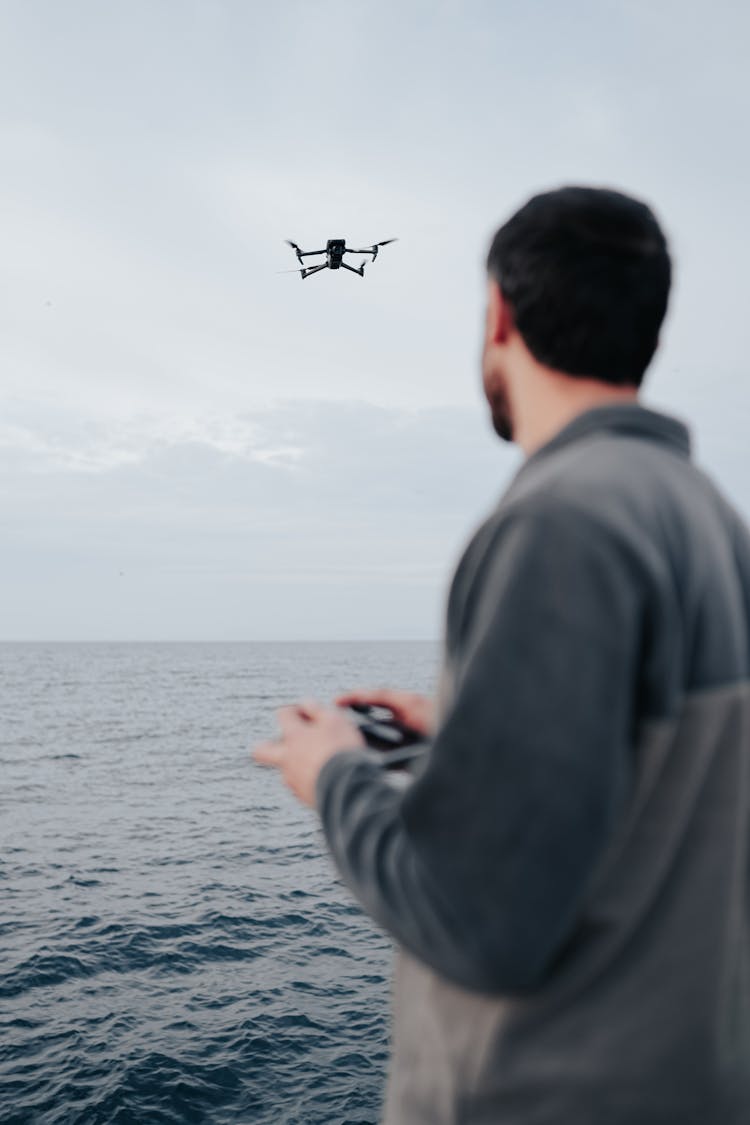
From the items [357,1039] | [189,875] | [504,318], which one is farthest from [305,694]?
[504,318]

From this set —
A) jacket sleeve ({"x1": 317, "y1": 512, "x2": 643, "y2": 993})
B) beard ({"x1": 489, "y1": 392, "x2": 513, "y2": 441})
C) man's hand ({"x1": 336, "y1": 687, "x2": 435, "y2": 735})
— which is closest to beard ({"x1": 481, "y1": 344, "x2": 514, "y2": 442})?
beard ({"x1": 489, "y1": 392, "x2": 513, "y2": 441})

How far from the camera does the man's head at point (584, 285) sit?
5.77ft

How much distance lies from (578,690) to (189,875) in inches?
1404

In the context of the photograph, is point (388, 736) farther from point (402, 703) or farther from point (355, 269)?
point (355, 269)

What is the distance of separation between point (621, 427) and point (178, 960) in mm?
26801

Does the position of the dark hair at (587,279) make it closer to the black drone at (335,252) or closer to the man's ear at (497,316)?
the man's ear at (497,316)

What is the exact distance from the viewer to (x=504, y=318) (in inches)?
75.4

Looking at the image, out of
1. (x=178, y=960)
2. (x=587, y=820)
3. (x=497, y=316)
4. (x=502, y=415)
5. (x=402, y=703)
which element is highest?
(x=497, y=316)

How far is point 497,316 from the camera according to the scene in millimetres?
1934

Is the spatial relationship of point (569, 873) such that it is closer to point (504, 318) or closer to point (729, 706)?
point (729, 706)

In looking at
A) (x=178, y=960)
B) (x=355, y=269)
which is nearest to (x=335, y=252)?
(x=355, y=269)

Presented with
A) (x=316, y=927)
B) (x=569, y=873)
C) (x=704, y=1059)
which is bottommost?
(x=316, y=927)

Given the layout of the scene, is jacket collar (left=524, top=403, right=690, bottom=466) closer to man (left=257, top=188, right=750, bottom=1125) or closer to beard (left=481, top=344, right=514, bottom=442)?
man (left=257, top=188, right=750, bottom=1125)

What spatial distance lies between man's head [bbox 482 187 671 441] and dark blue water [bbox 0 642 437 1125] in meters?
18.4
